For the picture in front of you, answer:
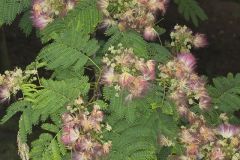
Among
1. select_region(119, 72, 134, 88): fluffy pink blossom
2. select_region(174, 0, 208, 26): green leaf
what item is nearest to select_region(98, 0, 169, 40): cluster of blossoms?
select_region(119, 72, 134, 88): fluffy pink blossom

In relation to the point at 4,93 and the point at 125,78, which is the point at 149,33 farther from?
the point at 4,93

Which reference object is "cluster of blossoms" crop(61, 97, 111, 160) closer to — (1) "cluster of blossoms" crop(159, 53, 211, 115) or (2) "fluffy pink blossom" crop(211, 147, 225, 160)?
(1) "cluster of blossoms" crop(159, 53, 211, 115)

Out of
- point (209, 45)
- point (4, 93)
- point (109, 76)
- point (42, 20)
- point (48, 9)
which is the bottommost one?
point (209, 45)

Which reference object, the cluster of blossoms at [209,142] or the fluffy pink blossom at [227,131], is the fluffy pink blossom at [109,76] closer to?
the cluster of blossoms at [209,142]

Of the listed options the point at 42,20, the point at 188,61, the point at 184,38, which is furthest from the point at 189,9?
the point at 42,20

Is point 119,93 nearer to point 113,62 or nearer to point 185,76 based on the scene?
point 113,62

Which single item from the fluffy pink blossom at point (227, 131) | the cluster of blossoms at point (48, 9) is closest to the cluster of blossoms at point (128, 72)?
the cluster of blossoms at point (48, 9)
